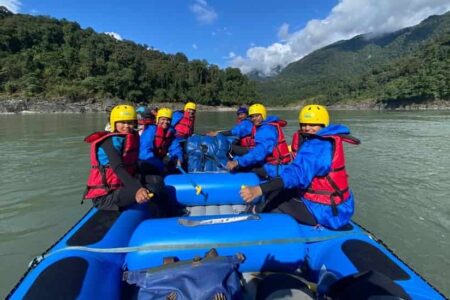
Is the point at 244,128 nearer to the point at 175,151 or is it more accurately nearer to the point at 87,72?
the point at 175,151

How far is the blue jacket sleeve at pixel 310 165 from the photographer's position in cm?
277

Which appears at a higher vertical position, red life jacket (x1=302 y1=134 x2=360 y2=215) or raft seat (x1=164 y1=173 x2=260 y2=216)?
red life jacket (x1=302 y1=134 x2=360 y2=215)

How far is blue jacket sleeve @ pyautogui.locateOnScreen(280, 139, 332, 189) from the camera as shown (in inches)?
109

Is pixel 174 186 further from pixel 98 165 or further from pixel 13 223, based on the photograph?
pixel 13 223

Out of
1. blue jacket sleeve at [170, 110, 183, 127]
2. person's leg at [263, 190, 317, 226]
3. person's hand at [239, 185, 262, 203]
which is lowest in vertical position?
person's leg at [263, 190, 317, 226]

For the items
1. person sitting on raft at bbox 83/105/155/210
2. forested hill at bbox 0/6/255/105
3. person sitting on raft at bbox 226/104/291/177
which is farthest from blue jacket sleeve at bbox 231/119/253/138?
forested hill at bbox 0/6/255/105

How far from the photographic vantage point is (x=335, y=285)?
6.51ft

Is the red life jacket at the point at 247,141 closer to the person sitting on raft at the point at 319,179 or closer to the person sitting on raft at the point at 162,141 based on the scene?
the person sitting on raft at the point at 162,141

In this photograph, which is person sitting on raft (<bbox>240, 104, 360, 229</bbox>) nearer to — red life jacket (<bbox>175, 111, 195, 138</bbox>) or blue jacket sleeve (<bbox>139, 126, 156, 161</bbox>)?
blue jacket sleeve (<bbox>139, 126, 156, 161</bbox>)

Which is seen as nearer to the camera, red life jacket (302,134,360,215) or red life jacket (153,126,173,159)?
red life jacket (302,134,360,215)

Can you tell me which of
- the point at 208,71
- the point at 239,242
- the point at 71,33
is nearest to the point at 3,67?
the point at 71,33

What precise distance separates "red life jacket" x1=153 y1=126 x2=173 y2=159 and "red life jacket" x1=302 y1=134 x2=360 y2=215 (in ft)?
12.4

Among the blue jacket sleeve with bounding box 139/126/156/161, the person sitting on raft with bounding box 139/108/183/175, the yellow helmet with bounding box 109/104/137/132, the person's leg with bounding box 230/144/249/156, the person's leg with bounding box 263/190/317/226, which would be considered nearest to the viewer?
the person's leg with bounding box 263/190/317/226

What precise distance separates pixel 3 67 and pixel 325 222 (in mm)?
82139
